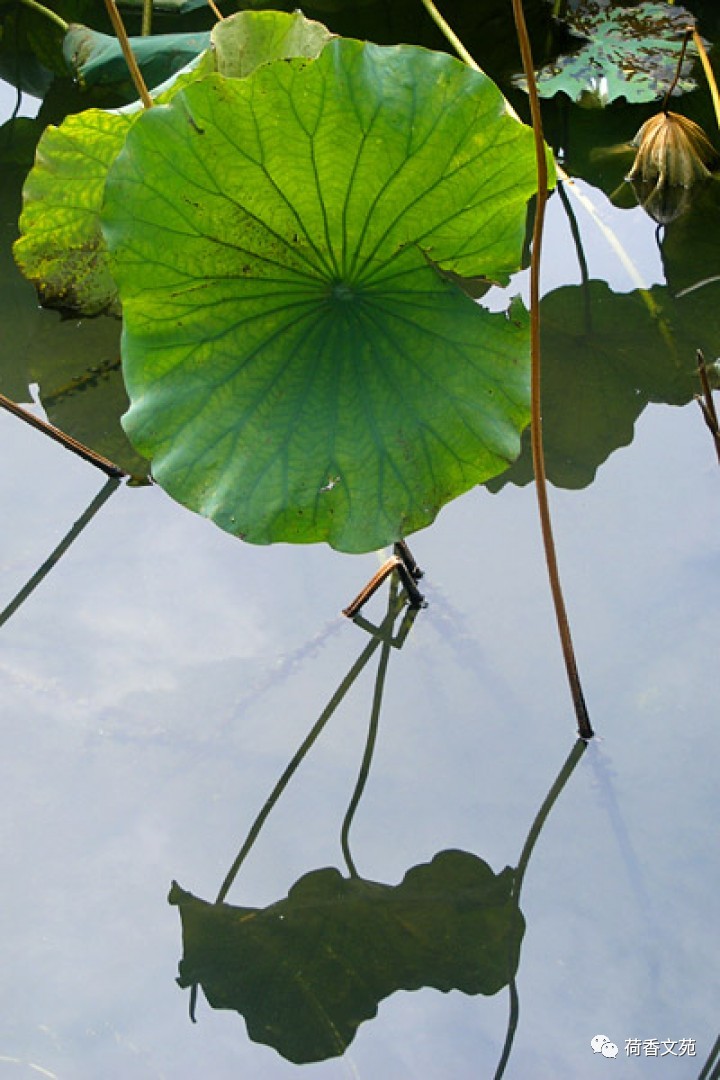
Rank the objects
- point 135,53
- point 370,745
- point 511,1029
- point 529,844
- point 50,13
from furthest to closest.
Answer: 1. point 50,13
2. point 135,53
3. point 370,745
4. point 529,844
5. point 511,1029

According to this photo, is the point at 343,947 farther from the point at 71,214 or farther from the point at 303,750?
the point at 71,214

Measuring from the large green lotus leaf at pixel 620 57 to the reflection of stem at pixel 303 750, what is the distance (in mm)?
1448

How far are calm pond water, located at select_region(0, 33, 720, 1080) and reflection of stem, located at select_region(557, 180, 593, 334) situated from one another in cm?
24

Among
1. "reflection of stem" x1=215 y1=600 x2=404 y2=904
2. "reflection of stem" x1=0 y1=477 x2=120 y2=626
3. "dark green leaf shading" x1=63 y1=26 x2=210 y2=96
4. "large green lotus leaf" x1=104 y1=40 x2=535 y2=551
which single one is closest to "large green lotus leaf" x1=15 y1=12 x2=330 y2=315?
"large green lotus leaf" x1=104 y1=40 x2=535 y2=551

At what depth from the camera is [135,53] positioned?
2166mm

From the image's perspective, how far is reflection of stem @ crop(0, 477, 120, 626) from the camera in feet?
5.51

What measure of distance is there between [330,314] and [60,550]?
0.59m

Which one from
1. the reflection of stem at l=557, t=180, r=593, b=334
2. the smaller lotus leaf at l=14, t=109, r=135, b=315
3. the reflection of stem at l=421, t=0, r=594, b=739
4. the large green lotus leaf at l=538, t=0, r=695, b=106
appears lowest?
the reflection of stem at l=421, t=0, r=594, b=739

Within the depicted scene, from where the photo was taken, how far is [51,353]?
2.13 metres

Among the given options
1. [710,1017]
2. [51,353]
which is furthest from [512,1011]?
[51,353]

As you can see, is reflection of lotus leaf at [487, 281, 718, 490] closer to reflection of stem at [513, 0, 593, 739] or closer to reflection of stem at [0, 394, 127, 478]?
reflection of stem at [513, 0, 593, 739]

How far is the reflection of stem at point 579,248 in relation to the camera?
7.13 ft

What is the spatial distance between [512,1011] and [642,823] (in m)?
0.27

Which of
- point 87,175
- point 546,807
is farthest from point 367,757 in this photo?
point 87,175
